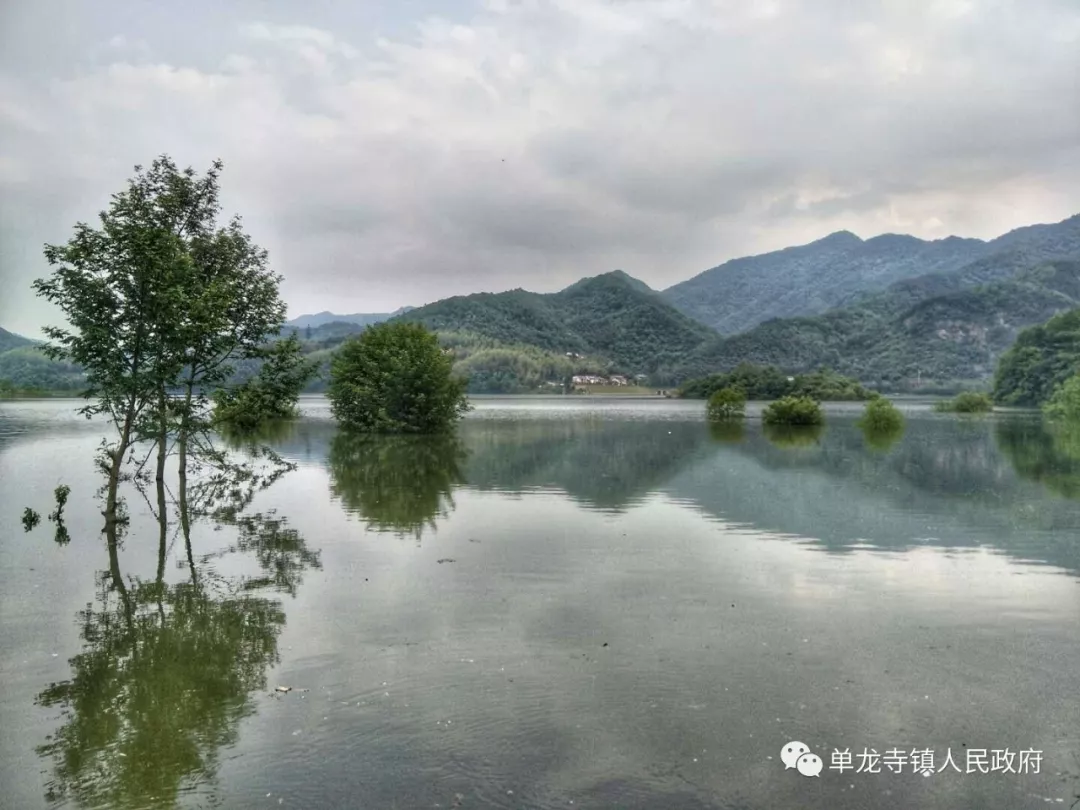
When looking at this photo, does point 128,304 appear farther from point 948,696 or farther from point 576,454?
point 576,454

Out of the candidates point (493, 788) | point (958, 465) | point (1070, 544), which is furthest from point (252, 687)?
point (958, 465)

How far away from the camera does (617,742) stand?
7895mm

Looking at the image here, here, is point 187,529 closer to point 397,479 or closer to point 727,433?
point 397,479

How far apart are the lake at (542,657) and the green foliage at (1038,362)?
393ft

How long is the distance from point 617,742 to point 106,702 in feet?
18.7

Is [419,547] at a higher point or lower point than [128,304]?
lower

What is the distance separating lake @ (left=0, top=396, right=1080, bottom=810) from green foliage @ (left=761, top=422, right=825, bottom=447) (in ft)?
93.3

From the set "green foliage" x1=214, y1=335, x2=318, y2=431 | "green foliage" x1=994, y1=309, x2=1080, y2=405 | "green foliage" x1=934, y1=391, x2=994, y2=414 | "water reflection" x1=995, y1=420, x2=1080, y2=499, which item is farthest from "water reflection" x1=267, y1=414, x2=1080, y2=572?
"green foliage" x1=994, y1=309, x2=1080, y2=405

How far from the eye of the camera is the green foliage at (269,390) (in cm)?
2414

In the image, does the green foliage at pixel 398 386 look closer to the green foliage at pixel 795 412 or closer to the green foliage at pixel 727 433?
the green foliage at pixel 727 433

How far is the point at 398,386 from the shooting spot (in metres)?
61.7

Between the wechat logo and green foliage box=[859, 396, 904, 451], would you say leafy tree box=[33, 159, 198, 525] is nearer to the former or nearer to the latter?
the wechat logo

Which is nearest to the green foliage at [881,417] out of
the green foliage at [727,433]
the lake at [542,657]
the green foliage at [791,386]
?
the green foliage at [727,433]

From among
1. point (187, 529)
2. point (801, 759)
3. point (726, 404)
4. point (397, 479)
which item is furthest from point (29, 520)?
point (726, 404)
